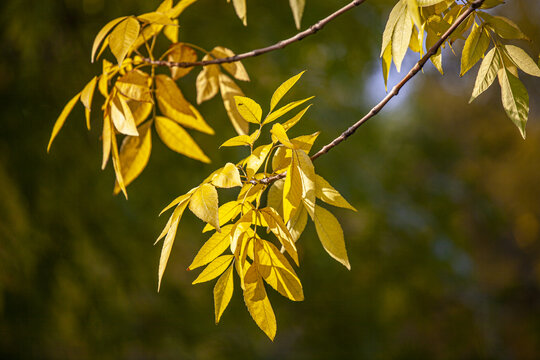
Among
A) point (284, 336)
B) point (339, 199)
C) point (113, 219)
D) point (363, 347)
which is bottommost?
point (284, 336)

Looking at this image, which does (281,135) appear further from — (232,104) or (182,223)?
(182,223)

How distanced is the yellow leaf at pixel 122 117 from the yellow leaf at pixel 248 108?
4.3 inches

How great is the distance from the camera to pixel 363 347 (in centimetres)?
Result: 285

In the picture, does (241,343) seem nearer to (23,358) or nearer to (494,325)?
(23,358)

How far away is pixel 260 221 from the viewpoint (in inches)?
14.1

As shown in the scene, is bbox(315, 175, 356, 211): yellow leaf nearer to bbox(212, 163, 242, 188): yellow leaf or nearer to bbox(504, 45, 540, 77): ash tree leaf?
bbox(212, 163, 242, 188): yellow leaf

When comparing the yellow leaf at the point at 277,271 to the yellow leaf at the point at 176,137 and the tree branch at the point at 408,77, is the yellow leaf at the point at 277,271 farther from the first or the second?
the yellow leaf at the point at 176,137

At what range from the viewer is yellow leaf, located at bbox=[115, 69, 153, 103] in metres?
0.45

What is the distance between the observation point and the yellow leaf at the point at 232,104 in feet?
1.68

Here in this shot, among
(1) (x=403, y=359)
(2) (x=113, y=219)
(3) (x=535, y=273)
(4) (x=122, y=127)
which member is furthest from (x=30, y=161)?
(3) (x=535, y=273)

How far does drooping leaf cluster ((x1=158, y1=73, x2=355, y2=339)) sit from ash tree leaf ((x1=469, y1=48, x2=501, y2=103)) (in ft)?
0.52

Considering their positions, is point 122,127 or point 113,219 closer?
point 122,127

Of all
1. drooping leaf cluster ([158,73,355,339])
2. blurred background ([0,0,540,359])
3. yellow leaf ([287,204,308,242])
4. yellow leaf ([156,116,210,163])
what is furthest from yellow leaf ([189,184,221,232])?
blurred background ([0,0,540,359])

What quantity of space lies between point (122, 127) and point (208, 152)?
1.26 m
